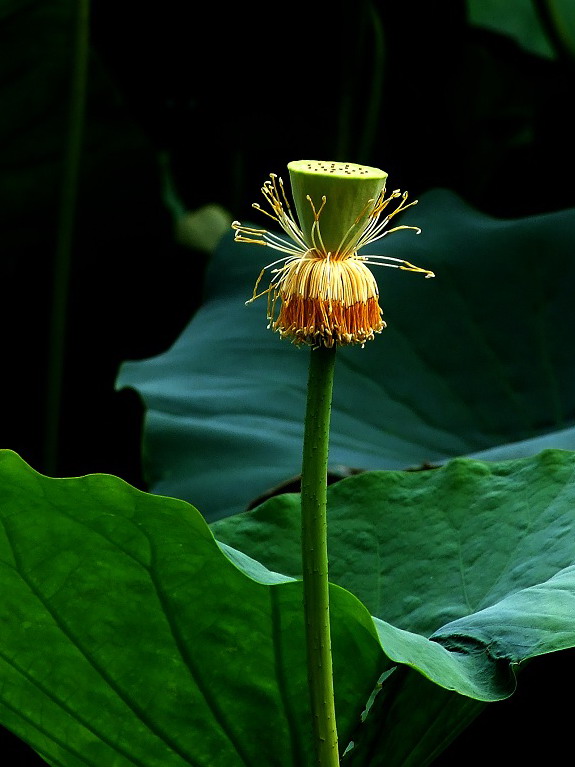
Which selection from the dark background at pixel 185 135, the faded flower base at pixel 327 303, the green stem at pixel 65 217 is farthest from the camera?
the dark background at pixel 185 135

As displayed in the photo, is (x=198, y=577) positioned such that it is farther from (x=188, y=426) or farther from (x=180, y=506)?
(x=188, y=426)

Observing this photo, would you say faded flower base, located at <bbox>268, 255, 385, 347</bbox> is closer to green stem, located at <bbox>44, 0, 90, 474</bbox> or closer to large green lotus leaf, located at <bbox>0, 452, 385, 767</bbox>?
large green lotus leaf, located at <bbox>0, 452, 385, 767</bbox>

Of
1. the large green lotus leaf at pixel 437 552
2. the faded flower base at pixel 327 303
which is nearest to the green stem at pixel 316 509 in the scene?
the faded flower base at pixel 327 303

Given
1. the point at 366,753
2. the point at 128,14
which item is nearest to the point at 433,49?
the point at 128,14

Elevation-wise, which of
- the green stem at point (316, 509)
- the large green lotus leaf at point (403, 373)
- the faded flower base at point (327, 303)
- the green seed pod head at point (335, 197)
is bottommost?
the large green lotus leaf at point (403, 373)

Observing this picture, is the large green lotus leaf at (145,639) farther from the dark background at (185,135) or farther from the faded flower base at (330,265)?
the dark background at (185,135)

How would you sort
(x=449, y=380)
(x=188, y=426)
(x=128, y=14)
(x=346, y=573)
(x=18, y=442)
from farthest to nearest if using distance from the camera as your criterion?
(x=128, y=14)
(x=18, y=442)
(x=449, y=380)
(x=188, y=426)
(x=346, y=573)
